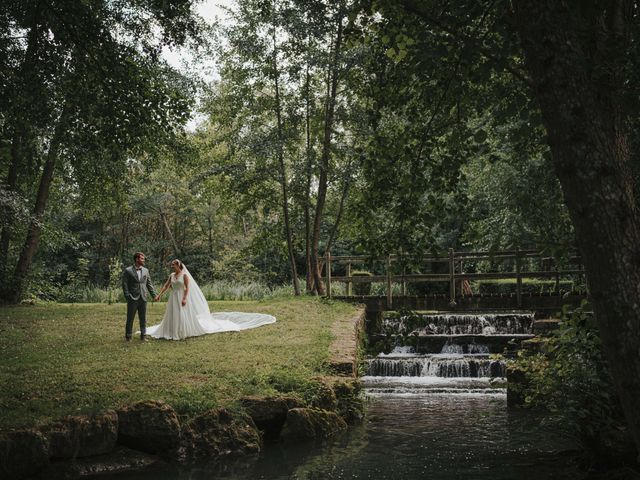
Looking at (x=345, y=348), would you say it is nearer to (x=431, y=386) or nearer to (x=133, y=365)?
(x=431, y=386)

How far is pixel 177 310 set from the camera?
13.6 metres

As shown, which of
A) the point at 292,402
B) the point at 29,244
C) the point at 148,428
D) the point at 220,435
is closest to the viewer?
the point at 148,428

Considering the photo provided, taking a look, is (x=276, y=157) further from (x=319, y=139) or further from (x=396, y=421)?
(x=396, y=421)

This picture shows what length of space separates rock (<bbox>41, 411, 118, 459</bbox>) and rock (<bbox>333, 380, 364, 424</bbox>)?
11.3 feet

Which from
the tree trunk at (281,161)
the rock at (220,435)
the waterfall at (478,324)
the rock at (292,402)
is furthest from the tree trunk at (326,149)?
the rock at (220,435)

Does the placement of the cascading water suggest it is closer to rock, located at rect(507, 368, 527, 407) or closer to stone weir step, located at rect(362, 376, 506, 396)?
stone weir step, located at rect(362, 376, 506, 396)

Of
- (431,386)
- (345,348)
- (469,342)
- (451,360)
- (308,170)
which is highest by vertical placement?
(308,170)

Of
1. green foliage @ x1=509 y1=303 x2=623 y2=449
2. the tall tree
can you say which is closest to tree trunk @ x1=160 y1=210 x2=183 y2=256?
the tall tree

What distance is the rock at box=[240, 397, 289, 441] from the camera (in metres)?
8.65

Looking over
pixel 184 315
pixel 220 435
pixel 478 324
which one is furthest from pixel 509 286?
pixel 220 435

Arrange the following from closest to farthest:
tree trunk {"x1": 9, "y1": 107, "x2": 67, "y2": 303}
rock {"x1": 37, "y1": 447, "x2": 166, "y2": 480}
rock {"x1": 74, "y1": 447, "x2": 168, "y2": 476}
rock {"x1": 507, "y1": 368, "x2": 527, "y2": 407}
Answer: rock {"x1": 37, "y1": 447, "x2": 166, "y2": 480} → rock {"x1": 74, "y1": 447, "x2": 168, "y2": 476} → rock {"x1": 507, "y1": 368, "x2": 527, "y2": 407} → tree trunk {"x1": 9, "y1": 107, "x2": 67, "y2": 303}

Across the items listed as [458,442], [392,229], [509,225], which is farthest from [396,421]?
[509,225]

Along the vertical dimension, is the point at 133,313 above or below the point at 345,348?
above

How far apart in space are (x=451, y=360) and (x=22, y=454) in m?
9.63
